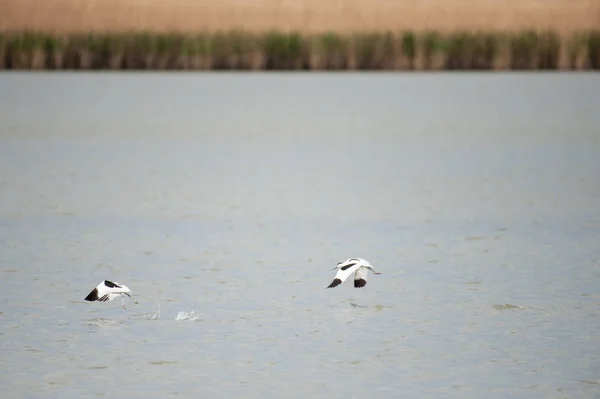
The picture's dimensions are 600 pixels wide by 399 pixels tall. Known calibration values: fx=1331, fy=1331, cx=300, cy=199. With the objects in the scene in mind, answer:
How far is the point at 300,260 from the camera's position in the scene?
8805 millimetres

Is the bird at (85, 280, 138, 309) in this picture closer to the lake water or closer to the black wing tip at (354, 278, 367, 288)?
the lake water

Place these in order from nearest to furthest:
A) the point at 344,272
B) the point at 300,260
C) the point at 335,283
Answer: the point at 335,283
the point at 344,272
the point at 300,260

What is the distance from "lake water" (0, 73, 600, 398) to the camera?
5.78m

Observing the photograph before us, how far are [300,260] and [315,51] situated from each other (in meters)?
27.0

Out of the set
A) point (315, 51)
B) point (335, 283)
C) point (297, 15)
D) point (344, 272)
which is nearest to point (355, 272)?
point (344, 272)

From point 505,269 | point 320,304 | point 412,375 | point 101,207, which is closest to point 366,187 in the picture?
point 101,207

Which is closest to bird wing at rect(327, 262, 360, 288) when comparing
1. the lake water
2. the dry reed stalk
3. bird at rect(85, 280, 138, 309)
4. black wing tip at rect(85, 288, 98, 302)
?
the lake water

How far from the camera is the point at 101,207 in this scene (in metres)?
11.5

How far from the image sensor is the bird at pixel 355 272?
7.39 m

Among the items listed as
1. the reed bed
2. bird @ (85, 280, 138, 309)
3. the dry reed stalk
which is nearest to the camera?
bird @ (85, 280, 138, 309)

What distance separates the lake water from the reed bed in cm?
1437

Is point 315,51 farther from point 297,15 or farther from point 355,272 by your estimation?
point 355,272

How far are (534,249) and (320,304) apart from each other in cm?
251

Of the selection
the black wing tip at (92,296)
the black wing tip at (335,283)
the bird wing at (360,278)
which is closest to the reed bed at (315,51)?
the bird wing at (360,278)
